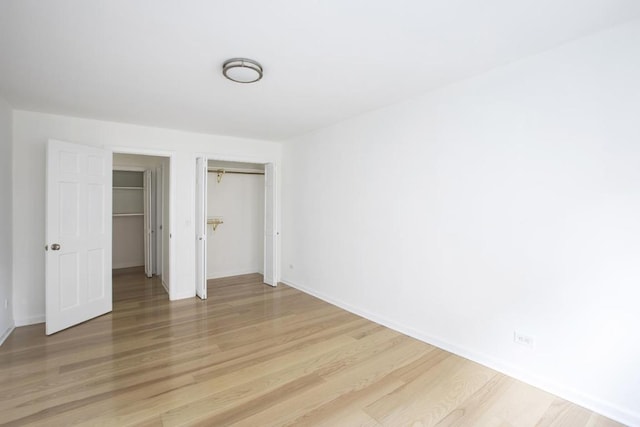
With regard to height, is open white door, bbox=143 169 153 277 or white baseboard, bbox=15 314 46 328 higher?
open white door, bbox=143 169 153 277

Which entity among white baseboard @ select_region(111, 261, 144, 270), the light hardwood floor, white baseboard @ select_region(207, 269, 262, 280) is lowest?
the light hardwood floor

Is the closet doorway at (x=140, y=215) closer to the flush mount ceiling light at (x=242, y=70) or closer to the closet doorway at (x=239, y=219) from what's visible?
the closet doorway at (x=239, y=219)

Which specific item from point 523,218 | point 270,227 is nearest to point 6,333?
point 270,227

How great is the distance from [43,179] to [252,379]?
3478 millimetres

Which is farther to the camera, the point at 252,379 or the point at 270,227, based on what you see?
the point at 270,227

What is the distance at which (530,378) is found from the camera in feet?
7.98

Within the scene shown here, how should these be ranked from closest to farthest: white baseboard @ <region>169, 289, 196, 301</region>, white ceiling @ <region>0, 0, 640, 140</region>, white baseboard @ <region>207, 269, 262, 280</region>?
white ceiling @ <region>0, 0, 640, 140</region>, white baseboard @ <region>169, 289, 196, 301</region>, white baseboard @ <region>207, 269, 262, 280</region>

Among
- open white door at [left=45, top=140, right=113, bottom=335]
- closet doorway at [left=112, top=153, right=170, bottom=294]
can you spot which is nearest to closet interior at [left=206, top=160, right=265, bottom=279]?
closet doorway at [left=112, top=153, right=170, bottom=294]

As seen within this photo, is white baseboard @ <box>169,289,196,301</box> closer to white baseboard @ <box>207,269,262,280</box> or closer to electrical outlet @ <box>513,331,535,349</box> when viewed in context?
white baseboard @ <box>207,269,262,280</box>

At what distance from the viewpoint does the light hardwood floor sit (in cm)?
207

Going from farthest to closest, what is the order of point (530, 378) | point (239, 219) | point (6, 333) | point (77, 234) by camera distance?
point (239, 219) < point (77, 234) < point (6, 333) < point (530, 378)

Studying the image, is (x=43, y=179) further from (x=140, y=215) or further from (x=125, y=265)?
(x=125, y=265)

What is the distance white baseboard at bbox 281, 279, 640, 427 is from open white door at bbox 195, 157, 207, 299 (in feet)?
8.38

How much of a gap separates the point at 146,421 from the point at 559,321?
2.95m
